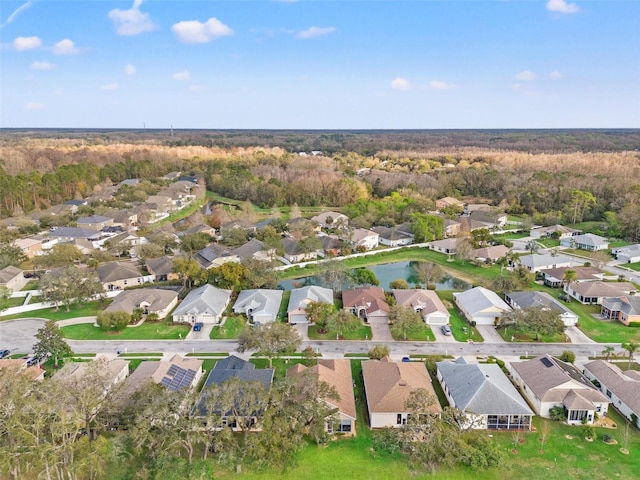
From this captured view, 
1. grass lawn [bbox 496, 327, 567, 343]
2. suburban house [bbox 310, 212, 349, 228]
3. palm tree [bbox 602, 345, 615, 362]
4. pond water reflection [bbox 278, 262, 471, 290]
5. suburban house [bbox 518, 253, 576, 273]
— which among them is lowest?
pond water reflection [bbox 278, 262, 471, 290]

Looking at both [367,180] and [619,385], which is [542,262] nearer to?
[619,385]

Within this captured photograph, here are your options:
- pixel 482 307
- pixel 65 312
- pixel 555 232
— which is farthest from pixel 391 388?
pixel 555 232

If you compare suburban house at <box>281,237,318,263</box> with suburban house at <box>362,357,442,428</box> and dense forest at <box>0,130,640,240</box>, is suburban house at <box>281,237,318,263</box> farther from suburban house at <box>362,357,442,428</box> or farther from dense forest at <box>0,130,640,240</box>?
suburban house at <box>362,357,442,428</box>

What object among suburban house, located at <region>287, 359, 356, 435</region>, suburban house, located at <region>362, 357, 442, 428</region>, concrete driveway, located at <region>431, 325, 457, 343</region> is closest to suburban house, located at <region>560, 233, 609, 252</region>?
concrete driveway, located at <region>431, 325, 457, 343</region>

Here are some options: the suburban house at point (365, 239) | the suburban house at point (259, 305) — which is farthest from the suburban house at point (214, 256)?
the suburban house at point (365, 239)

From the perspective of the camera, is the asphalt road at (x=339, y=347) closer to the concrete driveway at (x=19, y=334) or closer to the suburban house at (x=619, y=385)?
the concrete driveway at (x=19, y=334)
